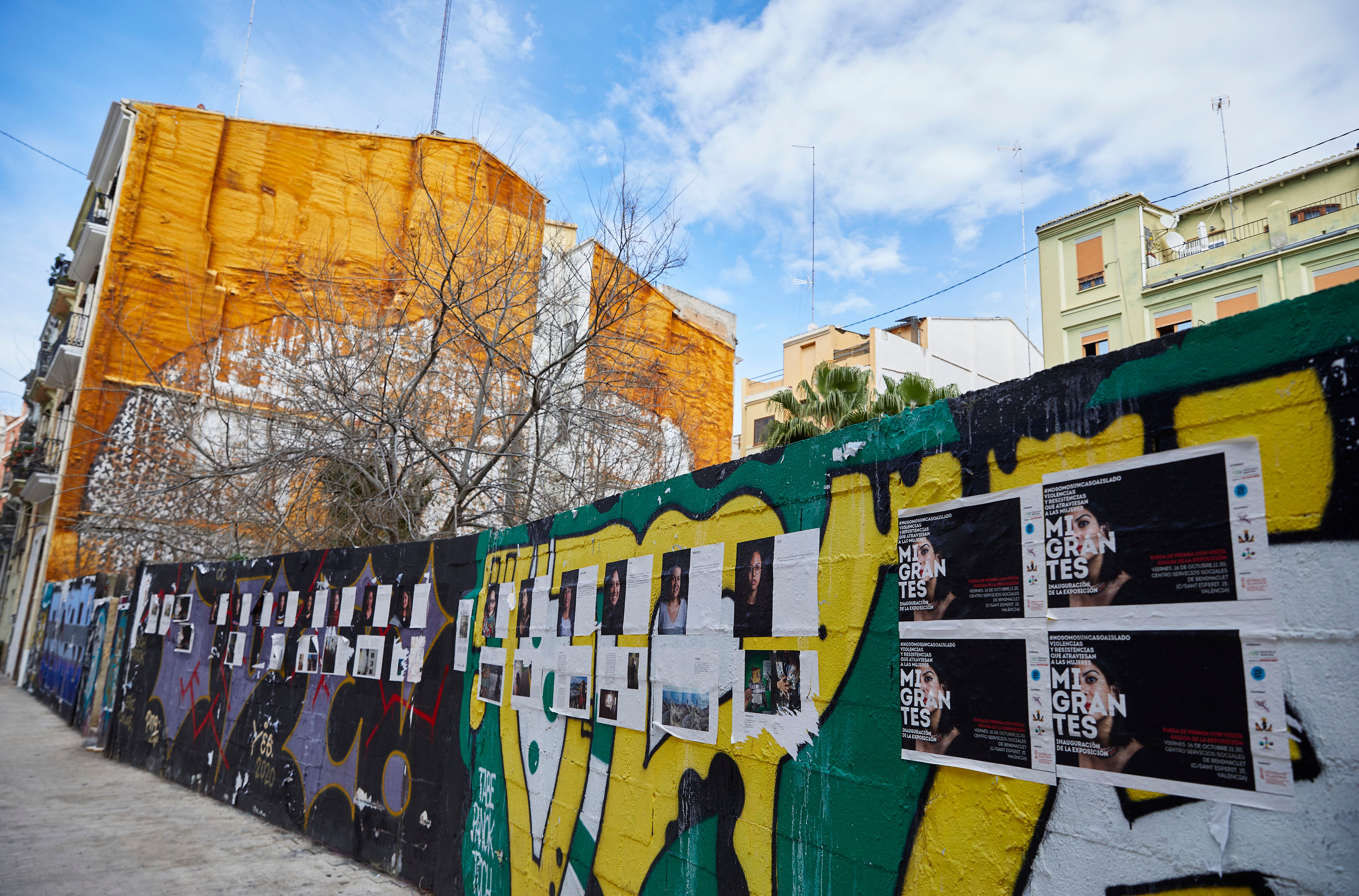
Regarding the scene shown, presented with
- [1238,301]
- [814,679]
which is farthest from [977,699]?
[1238,301]

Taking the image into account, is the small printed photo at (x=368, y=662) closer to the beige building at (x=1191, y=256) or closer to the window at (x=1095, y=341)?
the beige building at (x=1191, y=256)

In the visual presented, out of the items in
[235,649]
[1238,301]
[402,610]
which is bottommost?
[235,649]

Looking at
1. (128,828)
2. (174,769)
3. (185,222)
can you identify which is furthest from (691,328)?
(128,828)

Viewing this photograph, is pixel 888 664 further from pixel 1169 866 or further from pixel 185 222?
pixel 185 222

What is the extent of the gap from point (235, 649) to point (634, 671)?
6.52 metres

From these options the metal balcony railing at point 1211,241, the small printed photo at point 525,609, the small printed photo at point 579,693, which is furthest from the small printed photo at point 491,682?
the metal balcony railing at point 1211,241

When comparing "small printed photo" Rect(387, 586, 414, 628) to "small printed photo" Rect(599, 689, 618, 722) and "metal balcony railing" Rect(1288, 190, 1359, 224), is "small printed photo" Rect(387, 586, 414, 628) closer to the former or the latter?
"small printed photo" Rect(599, 689, 618, 722)

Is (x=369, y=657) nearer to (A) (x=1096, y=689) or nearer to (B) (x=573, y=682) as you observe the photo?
(B) (x=573, y=682)

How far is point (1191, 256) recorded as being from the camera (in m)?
21.0

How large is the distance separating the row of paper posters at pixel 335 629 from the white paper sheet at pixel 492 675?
85 centimetres

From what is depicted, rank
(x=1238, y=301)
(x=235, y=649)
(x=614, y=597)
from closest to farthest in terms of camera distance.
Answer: (x=614, y=597)
(x=235, y=649)
(x=1238, y=301)

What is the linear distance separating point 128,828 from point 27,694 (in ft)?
55.1

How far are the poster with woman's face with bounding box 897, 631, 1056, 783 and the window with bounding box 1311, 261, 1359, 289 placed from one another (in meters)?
21.3

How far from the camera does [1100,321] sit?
73.4 ft
